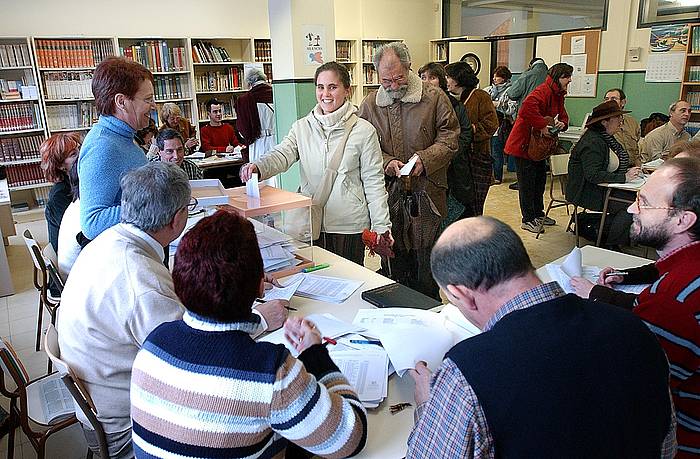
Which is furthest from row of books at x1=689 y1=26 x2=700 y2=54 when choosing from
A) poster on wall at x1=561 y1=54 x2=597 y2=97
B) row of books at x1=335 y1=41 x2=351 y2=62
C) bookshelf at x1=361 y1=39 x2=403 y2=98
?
row of books at x1=335 y1=41 x2=351 y2=62

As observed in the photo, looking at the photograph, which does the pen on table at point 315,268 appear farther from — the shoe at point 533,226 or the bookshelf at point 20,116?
the bookshelf at point 20,116

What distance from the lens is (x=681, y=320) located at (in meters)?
1.29

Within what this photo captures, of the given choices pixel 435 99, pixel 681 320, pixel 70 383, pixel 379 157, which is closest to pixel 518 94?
pixel 435 99

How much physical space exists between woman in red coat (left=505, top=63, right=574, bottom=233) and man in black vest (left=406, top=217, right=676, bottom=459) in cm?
458

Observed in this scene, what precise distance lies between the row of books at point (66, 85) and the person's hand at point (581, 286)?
6228mm

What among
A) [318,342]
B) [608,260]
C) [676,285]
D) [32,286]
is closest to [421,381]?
[318,342]

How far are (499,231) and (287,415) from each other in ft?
1.96

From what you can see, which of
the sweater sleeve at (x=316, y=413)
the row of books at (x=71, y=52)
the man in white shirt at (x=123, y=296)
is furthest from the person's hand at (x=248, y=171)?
the row of books at (x=71, y=52)

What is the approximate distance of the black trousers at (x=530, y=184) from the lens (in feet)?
18.2

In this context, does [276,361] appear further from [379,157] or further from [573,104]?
[573,104]

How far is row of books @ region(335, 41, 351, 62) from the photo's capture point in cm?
798

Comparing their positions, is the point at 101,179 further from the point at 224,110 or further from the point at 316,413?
the point at 224,110

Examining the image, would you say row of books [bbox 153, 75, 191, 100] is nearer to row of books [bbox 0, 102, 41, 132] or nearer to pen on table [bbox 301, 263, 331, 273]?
row of books [bbox 0, 102, 41, 132]

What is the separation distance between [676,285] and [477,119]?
144 inches
